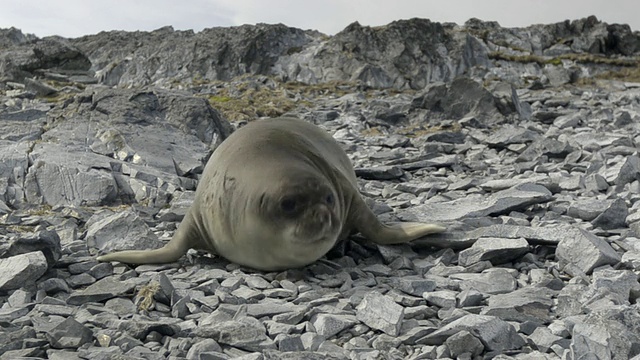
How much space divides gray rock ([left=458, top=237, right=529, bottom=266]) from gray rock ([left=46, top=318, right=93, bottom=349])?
3.02m

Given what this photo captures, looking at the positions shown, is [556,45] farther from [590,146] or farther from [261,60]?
[590,146]

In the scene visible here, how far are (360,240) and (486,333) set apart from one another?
2561 mm

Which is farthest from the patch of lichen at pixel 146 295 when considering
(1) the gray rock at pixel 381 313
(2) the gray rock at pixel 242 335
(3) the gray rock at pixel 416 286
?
(3) the gray rock at pixel 416 286

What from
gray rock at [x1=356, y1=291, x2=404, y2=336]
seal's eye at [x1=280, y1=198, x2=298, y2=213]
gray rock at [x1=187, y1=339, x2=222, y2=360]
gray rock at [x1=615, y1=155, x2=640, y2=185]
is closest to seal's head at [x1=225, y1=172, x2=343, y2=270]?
seal's eye at [x1=280, y1=198, x2=298, y2=213]

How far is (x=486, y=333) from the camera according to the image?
375 cm

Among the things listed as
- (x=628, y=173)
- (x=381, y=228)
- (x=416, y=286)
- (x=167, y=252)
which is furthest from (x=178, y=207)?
(x=628, y=173)

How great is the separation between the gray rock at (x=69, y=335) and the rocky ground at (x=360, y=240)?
0.01 metres

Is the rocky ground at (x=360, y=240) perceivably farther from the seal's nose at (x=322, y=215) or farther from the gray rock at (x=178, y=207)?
the seal's nose at (x=322, y=215)

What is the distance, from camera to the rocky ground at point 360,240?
3861 mm

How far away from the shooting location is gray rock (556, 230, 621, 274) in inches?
194

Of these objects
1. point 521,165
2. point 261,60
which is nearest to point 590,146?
point 521,165

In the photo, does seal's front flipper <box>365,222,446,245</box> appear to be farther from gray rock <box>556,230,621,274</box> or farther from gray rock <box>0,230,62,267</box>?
gray rock <box>0,230,62,267</box>

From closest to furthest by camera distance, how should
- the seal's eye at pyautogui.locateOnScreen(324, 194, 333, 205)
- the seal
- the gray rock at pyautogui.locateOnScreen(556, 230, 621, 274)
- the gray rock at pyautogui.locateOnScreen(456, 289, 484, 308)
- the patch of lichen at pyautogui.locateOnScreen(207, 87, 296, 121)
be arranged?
the gray rock at pyautogui.locateOnScreen(456, 289, 484, 308), the gray rock at pyautogui.locateOnScreen(556, 230, 621, 274), the seal, the seal's eye at pyautogui.locateOnScreen(324, 194, 333, 205), the patch of lichen at pyautogui.locateOnScreen(207, 87, 296, 121)

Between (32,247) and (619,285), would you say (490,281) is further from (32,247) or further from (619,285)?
(32,247)
